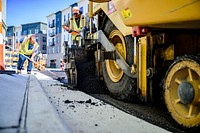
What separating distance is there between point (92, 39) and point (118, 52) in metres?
0.98

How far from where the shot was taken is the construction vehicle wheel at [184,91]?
165 centimetres

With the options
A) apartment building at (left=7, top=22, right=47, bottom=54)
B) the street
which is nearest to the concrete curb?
the street

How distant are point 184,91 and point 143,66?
0.74 m

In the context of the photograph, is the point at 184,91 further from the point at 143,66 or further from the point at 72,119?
the point at 72,119

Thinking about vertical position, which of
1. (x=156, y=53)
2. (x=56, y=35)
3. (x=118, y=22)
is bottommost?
(x=156, y=53)

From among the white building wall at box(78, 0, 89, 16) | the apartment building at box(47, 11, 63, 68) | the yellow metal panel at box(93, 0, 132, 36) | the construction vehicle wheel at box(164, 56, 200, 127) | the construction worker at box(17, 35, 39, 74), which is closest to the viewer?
the construction vehicle wheel at box(164, 56, 200, 127)

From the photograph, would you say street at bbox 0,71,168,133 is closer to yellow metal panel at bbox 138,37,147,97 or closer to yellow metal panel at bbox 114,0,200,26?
yellow metal panel at bbox 138,37,147,97

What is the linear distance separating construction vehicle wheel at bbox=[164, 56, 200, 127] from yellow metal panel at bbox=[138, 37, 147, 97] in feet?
1.45

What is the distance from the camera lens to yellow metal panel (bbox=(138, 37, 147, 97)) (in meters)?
2.37

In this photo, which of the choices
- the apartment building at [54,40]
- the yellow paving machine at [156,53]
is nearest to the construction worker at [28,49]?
the yellow paving machine at [156,53]

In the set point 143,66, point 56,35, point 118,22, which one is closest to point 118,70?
point 118,22

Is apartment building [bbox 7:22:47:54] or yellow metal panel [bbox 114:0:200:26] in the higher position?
apartment building [bbox 7:22:47:54]

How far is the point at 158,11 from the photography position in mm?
1762

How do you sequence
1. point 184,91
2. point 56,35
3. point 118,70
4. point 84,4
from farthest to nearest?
point 56,35, point 84,4, point 118,70, point 184,91
